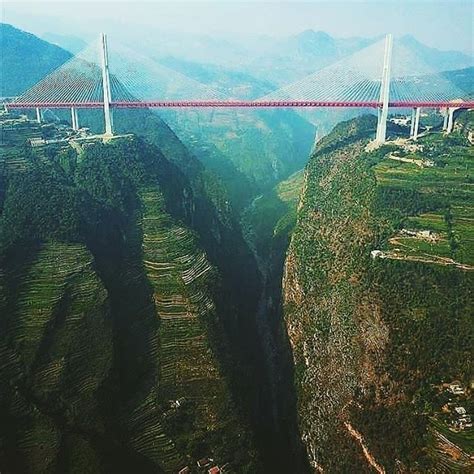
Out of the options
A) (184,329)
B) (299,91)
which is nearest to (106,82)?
(299,91)

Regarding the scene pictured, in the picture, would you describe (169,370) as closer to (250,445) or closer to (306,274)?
(250,445)

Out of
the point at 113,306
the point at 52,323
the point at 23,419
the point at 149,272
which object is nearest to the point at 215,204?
the point at 149,272

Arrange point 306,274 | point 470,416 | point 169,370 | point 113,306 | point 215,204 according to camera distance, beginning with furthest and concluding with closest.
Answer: point 215,204 < point 306,274 < point 113,306 < point 169,370 < point 470,416

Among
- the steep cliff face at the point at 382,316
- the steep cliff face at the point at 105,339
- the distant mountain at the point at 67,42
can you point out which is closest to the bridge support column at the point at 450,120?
the steep cliff face at the point at 382,316

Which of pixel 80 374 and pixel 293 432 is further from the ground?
pixel 80 374

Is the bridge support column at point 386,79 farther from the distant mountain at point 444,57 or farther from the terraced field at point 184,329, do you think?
the distant mountain at point 444,57

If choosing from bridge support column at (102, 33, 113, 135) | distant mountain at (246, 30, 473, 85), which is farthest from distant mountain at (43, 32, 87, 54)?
bridge support column at (102, 33, 113, 135)
